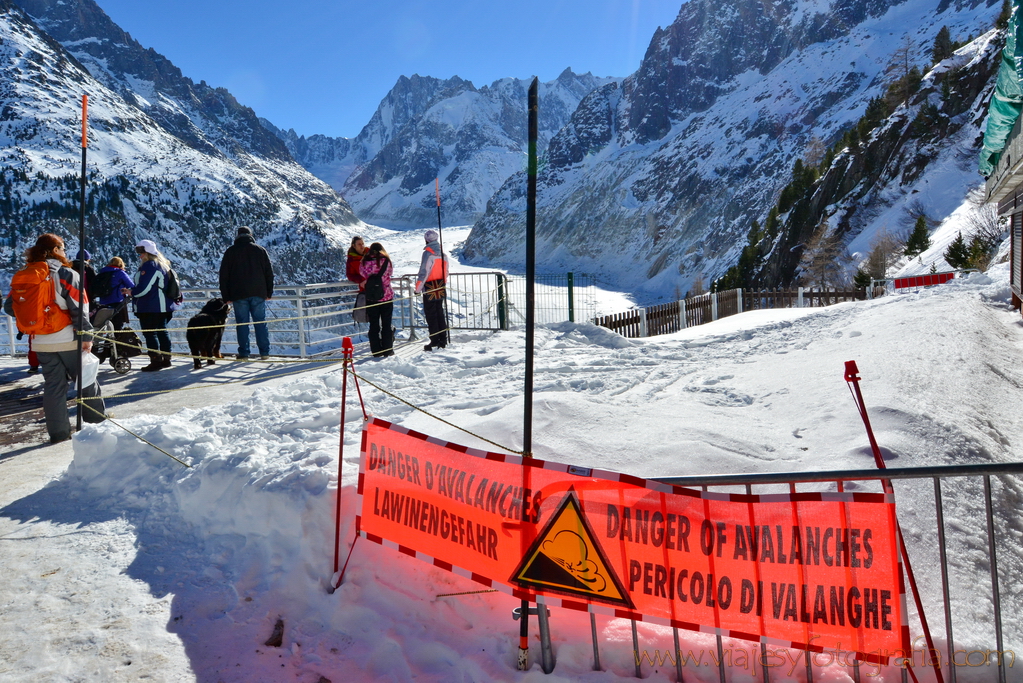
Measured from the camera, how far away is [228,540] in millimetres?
3803

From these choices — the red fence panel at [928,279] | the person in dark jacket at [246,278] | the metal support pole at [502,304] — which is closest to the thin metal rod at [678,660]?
the person in dark jacket at [246,278]

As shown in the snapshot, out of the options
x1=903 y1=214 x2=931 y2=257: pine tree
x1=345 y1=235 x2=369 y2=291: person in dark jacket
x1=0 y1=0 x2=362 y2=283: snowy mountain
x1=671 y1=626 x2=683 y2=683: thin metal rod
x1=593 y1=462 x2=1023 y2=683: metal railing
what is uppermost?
x1=0 y1=0 x2=362 y2=283: snowy mountain

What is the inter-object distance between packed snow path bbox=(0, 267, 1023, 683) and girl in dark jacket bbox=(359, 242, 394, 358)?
6.24 feet

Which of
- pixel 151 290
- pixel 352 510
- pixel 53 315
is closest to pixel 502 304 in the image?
pixel 151 290

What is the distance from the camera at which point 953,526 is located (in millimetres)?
3711

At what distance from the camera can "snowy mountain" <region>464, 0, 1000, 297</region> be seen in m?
114

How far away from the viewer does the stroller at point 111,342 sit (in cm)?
860

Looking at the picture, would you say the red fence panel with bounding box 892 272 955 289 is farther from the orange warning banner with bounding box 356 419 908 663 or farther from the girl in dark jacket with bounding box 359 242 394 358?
the orange warning banner with bounding box 356 419 908 663

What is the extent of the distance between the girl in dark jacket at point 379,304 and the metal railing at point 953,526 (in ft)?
22.3

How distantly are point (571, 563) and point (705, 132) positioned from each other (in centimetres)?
15765

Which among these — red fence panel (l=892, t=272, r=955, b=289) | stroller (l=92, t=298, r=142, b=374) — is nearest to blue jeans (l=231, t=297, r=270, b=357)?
stroller (l=92, t=298, r=142, b=374)

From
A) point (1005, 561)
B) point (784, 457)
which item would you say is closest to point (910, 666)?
point (1005, 561)

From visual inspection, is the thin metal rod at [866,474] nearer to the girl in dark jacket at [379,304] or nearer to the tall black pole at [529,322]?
the tall black pole at [529,322]

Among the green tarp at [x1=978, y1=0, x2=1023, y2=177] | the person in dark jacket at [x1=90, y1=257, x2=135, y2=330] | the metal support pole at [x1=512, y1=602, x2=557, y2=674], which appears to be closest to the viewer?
the metal support pole at [x1=512, y1=602, x2=557, y2=674]
